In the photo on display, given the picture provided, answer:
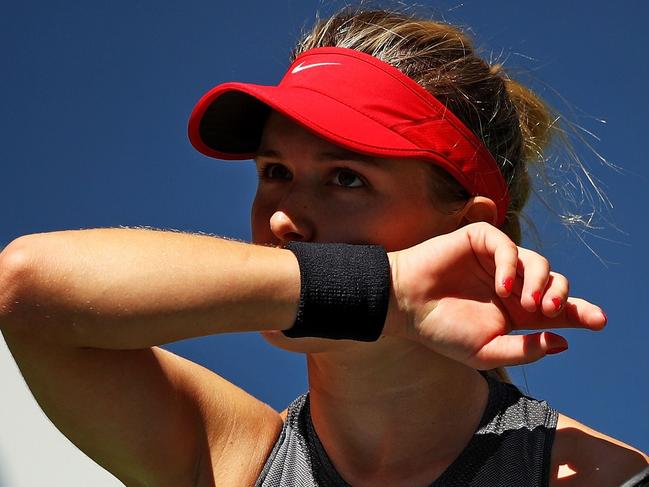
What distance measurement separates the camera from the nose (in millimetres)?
1786

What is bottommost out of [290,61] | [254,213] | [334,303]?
[334,303]

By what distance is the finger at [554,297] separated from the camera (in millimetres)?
1392

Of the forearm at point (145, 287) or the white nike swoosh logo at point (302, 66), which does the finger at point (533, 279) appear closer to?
the forearm at point (145, 287)

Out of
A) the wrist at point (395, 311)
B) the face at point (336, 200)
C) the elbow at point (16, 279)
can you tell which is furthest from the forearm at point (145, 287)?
the face at point (336, 200)

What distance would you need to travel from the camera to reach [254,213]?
195cm

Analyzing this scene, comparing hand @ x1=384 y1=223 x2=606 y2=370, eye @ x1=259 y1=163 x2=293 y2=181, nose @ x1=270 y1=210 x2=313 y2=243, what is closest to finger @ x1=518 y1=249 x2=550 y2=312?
hand @ x1=384 y1=223 x2=606 y2=370

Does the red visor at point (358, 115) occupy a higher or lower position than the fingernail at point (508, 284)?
higher

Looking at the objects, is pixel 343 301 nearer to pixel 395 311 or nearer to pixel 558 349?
pixel 395 311

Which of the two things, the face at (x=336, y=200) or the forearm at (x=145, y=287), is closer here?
the forearm at (x=145, y=287)

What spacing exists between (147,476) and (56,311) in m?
0.61

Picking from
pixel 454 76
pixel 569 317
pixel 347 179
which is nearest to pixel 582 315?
pixel 569 317

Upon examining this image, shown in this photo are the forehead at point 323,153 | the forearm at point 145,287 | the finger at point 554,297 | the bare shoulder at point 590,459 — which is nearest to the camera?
the finger at point 554,297

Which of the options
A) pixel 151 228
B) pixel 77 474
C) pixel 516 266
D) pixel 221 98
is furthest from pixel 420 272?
pixel 77 474

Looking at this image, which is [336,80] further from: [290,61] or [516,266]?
[516,266]
